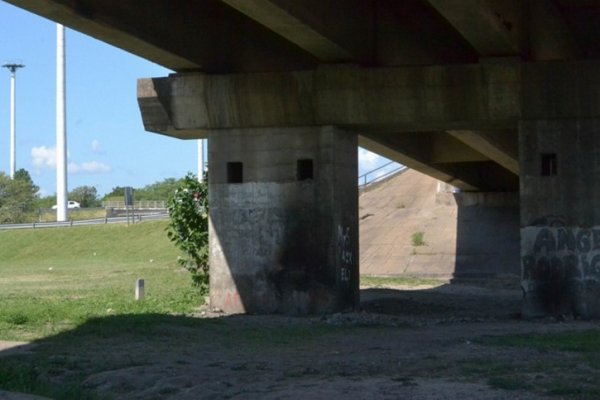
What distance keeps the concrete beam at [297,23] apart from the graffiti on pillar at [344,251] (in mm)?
3428

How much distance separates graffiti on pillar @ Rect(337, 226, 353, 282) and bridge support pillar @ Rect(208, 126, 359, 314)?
0.02 m

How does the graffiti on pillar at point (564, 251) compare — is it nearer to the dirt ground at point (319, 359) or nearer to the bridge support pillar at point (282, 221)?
the dirt ground at point (319, 359)

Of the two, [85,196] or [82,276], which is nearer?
[82,276]

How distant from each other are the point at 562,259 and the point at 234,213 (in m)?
6.54

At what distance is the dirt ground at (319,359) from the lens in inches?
494

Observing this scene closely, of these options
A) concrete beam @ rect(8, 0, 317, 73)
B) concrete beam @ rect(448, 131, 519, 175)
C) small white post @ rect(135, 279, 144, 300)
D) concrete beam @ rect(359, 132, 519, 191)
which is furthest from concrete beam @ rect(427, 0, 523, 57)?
small white post @ rect(135, 279, 144, 300)

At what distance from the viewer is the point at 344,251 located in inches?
941

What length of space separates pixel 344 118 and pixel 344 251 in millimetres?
2649

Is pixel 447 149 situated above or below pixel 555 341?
above

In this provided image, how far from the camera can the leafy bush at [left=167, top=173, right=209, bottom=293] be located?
2873cm

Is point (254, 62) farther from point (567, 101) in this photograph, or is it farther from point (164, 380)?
point (164, 380)

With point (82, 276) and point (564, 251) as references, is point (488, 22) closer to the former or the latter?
point (564, 251)

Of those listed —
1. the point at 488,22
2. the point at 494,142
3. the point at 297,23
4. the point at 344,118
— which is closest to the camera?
the point at 297,23

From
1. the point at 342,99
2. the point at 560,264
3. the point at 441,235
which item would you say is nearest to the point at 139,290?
the point at 342,99
